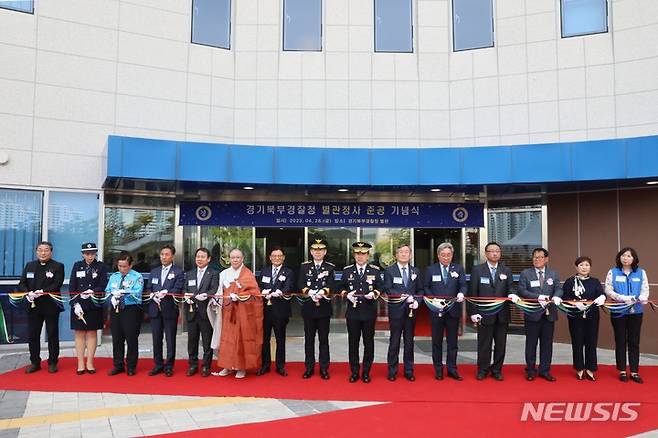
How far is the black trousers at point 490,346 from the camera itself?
682cm

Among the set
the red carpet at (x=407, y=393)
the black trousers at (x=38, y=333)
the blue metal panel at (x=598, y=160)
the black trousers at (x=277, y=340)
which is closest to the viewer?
the red carpet at (x=407, y=393)

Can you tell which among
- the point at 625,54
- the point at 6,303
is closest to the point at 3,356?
the point at 6,303

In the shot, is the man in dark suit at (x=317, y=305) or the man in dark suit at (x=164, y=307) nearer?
the man in dark suit at (x=317, y=305)

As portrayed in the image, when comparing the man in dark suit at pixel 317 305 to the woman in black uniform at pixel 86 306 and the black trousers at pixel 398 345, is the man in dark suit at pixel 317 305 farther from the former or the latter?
the woman in black uniform at pixel 86 306

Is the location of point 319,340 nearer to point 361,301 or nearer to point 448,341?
point 361,301

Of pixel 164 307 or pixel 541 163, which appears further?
pixel 541 163

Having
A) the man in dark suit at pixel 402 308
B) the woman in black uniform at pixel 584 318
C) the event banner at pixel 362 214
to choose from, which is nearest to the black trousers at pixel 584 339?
the woman in black uniform at pixel 584 318

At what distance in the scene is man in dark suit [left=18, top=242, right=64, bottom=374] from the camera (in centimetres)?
719

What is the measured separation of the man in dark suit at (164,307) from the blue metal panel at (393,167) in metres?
3.50

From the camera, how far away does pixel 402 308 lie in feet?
22.2

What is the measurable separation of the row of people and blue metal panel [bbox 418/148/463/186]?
213 centimetres

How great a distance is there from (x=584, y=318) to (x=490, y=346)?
1324 millimetres

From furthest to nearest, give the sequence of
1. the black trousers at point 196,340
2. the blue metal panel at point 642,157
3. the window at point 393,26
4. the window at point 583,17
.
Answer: the window at point 393,26
the window at point 583,17
the blue metal panel at point 642,157
the black trousers at point 196,340

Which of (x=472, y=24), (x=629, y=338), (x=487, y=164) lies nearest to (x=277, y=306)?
(x=487, y=164)
